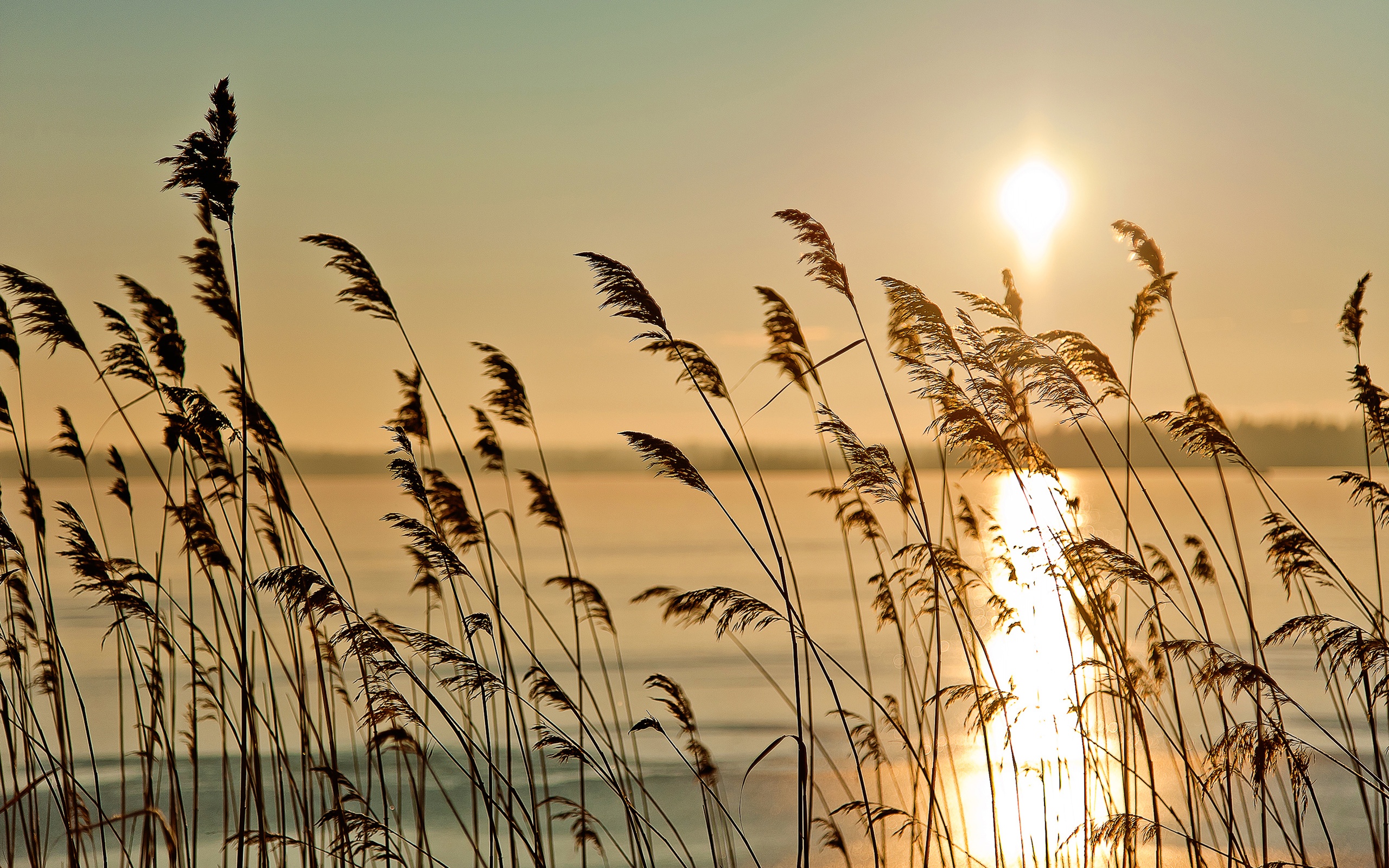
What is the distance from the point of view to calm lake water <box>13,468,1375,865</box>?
6.34 meters

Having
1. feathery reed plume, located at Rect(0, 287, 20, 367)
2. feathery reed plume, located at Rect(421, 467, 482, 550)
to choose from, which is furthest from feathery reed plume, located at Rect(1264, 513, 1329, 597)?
feathery reed plume, located at Rect(0, 287, 20, 367)

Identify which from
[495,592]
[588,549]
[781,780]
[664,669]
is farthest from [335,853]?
[588,549]

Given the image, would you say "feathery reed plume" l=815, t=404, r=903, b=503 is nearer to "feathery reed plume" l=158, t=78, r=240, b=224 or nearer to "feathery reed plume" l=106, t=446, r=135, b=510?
"feathery reed plume" l=158, t=78, r=240, b=224

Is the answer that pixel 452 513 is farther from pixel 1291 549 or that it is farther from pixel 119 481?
pixel 1291 549

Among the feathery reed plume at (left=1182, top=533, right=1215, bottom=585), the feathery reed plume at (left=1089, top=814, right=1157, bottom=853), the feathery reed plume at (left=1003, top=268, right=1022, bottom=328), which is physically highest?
the feathery reed plume at (left=1003, top=268, right=1022, bottom=328)

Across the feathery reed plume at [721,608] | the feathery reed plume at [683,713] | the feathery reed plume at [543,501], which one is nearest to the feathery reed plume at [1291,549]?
the feathery reed plume at [721,608]

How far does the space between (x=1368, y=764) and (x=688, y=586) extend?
12.7m

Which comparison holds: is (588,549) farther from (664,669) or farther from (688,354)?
(688,354)

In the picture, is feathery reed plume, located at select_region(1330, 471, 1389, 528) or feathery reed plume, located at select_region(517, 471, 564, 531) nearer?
feathery reed plume, located at select_region(1330, 471, 1389, 528)

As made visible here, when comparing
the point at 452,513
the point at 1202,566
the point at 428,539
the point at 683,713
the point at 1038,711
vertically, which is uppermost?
the point at 452,513

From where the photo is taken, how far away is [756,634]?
1484 cm

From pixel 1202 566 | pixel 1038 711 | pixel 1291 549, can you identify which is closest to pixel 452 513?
pixel 1038 711

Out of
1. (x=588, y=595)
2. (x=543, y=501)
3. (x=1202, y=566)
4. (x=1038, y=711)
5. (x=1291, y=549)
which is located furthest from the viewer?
(x=1202, y=566)

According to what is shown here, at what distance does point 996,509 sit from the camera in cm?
3719
